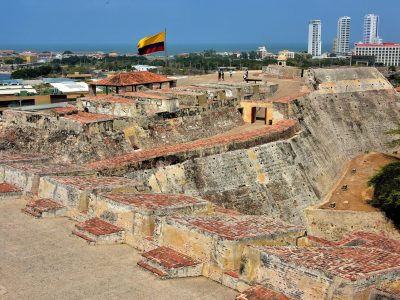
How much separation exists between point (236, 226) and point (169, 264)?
136 centimetres

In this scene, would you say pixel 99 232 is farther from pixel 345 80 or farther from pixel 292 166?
pixel 345 80

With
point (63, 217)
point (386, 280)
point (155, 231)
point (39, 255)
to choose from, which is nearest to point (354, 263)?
point (386, 280)

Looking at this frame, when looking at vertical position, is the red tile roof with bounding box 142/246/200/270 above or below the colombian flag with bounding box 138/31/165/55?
below

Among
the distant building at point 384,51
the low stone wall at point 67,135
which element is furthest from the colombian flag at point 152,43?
the distant building at point 384,51

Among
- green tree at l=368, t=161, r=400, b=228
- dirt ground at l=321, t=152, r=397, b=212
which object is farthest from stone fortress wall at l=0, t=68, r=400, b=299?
green tree at l=368, t=161, r=400, b=228

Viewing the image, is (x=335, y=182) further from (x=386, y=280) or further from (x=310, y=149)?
(x=386, y=280)

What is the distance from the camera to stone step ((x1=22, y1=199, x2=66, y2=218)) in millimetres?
10945

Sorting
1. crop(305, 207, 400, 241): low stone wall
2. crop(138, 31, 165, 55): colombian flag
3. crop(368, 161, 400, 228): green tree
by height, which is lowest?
crop(305, 207, 400, 241): low stone wall

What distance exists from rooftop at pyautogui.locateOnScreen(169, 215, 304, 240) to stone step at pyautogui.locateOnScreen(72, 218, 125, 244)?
1181 mm

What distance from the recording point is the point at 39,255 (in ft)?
29.4

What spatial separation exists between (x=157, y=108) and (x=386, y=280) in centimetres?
1729

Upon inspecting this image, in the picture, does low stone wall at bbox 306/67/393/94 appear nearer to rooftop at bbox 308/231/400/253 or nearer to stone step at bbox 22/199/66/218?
rooftop at bbox 308/231/400/253

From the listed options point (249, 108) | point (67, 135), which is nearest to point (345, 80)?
point (249, 108)

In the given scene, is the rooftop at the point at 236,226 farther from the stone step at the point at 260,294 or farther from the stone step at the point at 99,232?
the stone step at the point at 99,232
